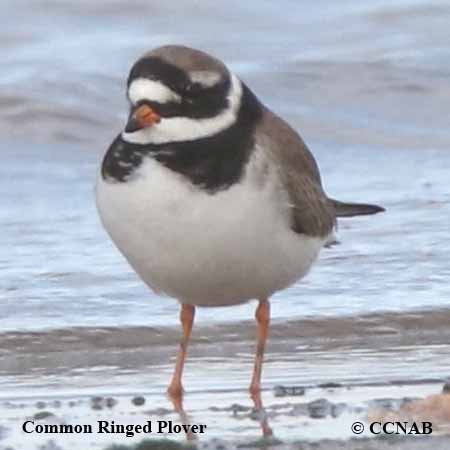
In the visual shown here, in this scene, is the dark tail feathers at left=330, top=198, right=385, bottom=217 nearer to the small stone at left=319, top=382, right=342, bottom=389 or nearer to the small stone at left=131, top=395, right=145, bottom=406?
the small stone at left=319, top=382, right=342, bottom=389

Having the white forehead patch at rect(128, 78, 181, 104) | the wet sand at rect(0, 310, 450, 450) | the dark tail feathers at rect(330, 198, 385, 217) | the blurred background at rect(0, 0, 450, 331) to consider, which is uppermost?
the white forehead patch at rect(128, 78, 181, 104)

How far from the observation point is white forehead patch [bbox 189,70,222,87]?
6.25 metres

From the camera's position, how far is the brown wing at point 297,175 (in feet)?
21.7

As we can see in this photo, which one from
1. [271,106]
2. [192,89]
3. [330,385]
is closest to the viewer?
[192,89]

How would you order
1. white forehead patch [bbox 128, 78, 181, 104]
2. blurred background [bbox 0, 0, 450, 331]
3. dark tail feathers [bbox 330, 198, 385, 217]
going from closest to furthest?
white forehead patch [bbox 128, 78, 181, 104] < dark tail feathers [bbox 330, 198, 385, 217] < blurred background [bbox 0, 0, 450, 331]

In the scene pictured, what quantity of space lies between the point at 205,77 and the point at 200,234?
54 centimetres

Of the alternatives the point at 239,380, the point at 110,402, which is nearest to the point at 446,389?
A: the point at 239,380

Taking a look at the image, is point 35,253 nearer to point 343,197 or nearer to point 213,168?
point 343,197

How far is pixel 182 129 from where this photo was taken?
6.22m

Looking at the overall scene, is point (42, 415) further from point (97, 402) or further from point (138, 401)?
point (138, 401)

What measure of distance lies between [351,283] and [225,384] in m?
1.79

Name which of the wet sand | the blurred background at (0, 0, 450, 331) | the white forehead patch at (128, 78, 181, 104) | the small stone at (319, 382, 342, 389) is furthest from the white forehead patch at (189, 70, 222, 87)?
the blurred background at (0, 0, 450, 331)

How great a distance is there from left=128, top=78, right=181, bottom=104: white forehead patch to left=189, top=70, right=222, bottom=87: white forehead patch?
0.39ft

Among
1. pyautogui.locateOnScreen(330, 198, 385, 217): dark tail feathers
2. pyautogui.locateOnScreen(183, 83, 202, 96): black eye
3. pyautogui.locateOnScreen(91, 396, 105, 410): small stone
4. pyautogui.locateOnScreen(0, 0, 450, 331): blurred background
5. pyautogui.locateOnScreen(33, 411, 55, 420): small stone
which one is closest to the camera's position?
pyautogui.locateOnScreen(183, 83, 202, 96): black eye
